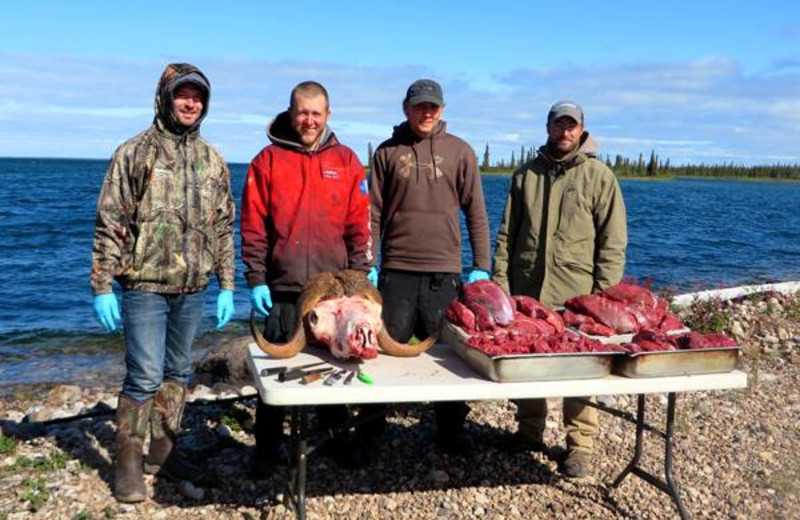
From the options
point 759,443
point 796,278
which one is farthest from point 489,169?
point 759,443

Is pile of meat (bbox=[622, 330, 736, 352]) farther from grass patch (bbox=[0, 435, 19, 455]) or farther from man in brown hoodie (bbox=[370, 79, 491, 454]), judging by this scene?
grass patch (bbox=[0, 435, 19, 455])

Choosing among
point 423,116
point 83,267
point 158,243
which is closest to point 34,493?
point 158,243

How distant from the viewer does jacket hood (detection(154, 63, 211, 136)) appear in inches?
172

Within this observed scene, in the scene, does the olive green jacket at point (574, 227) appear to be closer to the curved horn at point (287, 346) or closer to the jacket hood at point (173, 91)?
the curved horn at point (287, 346)

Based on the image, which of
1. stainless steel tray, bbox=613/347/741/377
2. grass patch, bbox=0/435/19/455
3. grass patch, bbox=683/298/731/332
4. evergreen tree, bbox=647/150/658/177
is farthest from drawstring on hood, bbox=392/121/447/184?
evergreen tree, bbox=647/150/658/177

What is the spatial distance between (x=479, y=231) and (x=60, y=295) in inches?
521

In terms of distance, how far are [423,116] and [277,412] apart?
2.30 m

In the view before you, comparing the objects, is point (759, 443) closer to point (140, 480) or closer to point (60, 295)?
point (140, 480)

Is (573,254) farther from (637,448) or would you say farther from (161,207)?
(161,207)

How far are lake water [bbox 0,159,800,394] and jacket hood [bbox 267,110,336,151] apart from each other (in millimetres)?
6531

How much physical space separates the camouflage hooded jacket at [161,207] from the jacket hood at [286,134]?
0.44 meters

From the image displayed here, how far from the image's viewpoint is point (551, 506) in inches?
193

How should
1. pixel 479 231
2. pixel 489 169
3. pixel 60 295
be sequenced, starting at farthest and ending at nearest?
pixel 489 169
pixel 60 295
pixel 479 231

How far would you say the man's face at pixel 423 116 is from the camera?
5.16 metres
